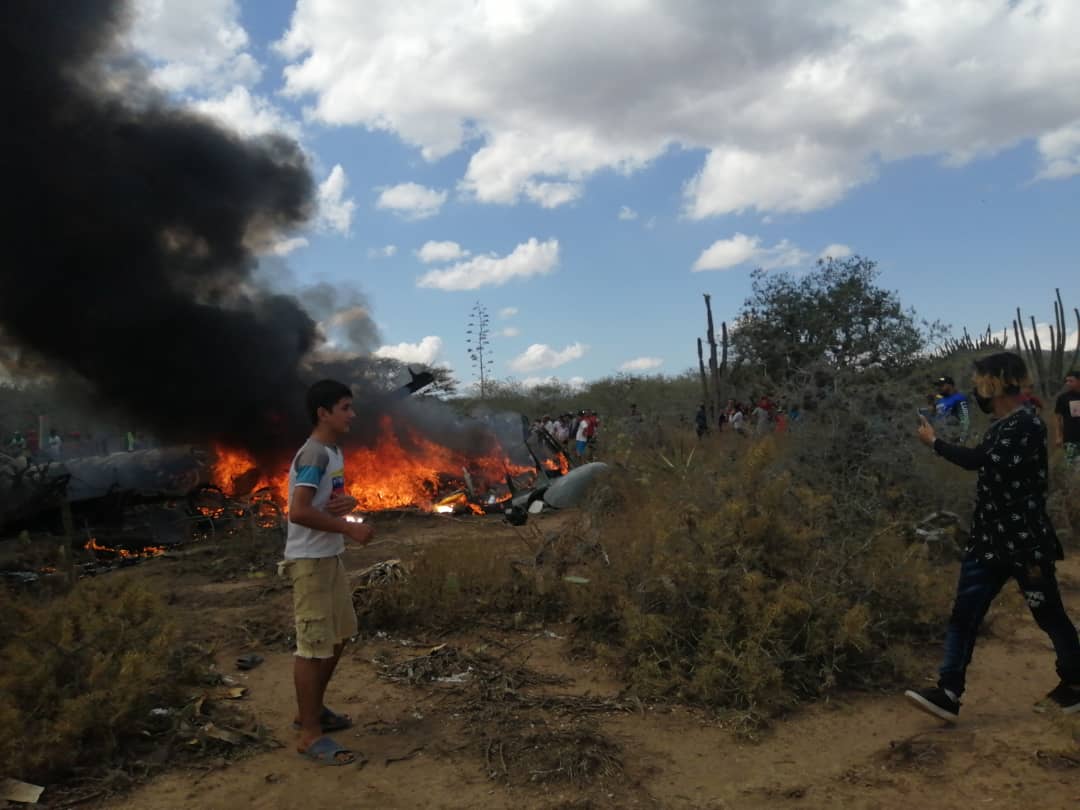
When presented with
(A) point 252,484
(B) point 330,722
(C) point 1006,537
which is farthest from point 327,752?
(A) point 252,484

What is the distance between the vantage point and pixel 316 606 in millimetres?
3480

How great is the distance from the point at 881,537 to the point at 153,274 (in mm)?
12642

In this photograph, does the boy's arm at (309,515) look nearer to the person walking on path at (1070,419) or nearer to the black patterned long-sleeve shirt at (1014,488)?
the black patterned long-sleeve shirt at (1014,488)

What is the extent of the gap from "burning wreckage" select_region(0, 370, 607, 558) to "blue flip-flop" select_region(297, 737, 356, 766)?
6240 mm

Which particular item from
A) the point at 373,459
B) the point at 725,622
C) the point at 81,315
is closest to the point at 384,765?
the point at 725,622

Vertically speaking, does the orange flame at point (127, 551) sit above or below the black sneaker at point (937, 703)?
above

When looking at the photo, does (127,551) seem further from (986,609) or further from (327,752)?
(986,609)

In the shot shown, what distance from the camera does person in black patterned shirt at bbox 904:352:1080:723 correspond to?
11.3ft

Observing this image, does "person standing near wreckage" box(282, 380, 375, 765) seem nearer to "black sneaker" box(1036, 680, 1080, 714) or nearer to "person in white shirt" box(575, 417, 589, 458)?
"black sneaker" box(1036, 680, 1080, 714)

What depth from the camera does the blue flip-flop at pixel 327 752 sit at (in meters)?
3.41

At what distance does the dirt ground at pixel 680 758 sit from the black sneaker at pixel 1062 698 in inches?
3.8

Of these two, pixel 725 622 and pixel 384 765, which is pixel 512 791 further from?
pixel 725 622

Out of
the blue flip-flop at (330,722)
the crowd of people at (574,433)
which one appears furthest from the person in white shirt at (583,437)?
the blue flip-flop at (330,722)

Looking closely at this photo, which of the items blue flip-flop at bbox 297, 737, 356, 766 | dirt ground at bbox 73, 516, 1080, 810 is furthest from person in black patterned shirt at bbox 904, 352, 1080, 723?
blue flip-flop at bbox 297, 737, 356, 766
